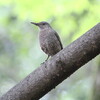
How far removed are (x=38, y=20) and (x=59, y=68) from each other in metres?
2.49

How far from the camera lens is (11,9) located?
4887 mm

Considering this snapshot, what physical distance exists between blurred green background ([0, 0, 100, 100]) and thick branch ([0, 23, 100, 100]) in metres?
1.42

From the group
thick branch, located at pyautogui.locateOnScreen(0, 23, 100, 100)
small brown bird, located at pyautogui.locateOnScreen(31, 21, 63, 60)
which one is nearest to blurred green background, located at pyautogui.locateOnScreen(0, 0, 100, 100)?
small brown bird, located at pyautogui.locateOnScreen(31, 21, 63, 60)

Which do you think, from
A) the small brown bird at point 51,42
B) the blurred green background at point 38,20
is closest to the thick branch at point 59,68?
→ the small brown bird at point 51,42

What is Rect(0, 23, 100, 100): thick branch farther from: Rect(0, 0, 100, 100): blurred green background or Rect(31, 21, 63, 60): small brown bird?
Rect(0, 0, 100, 100): blurred green background

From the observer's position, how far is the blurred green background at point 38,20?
Answer: 4.12 m

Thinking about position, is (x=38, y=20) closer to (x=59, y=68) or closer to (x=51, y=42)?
(x=51, y=42)

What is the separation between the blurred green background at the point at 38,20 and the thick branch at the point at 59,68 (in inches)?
55.7

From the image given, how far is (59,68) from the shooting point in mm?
1757

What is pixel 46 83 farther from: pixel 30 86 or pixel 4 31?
pixel 4 31

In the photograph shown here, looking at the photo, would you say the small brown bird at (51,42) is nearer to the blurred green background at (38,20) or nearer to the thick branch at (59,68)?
the blurred green background at (38,20)

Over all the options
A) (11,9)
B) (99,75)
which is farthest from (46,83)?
(11,9)

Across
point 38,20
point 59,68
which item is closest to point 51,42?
point 59,68

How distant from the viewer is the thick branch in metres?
1.74
